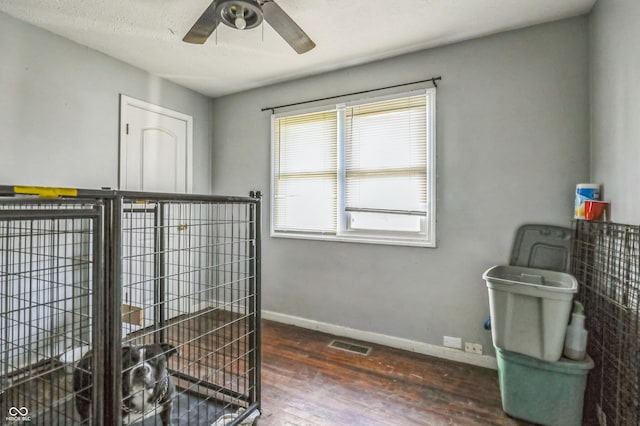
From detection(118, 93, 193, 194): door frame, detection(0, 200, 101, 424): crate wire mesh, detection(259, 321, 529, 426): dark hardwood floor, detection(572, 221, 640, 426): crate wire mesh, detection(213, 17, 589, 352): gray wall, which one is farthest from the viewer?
detection(118, 93, 193, 194): door frame

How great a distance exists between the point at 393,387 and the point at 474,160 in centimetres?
175

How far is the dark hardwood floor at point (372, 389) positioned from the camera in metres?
1.81

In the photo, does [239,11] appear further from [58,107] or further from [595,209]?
[595,209]

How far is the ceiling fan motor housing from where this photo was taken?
1.58 meters

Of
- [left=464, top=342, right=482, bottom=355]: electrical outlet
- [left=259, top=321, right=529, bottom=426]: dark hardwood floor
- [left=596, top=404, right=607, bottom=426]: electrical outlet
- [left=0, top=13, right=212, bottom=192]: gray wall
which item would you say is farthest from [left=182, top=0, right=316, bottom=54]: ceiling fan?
[left=596, top=404, right=607, bottom=426]: electrical outlet

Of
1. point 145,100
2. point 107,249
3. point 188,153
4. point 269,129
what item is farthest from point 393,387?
point 145,100

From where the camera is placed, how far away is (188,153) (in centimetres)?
353

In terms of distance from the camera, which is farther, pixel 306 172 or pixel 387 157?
pixel 306 172

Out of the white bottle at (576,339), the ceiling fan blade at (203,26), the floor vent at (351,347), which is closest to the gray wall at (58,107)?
the ceiling fan blade at (203,26)

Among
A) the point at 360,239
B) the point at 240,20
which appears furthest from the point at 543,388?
the point at 240,20

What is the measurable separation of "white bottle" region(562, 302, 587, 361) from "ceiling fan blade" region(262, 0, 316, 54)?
2.18 metres

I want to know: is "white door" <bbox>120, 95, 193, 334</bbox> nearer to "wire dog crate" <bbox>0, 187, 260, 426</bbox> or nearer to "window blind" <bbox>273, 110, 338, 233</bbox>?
"wire dog crate" <bbox>0, 187, 260, 426</bbox>

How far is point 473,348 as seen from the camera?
2424mm

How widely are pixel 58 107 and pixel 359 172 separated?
2464 mm
